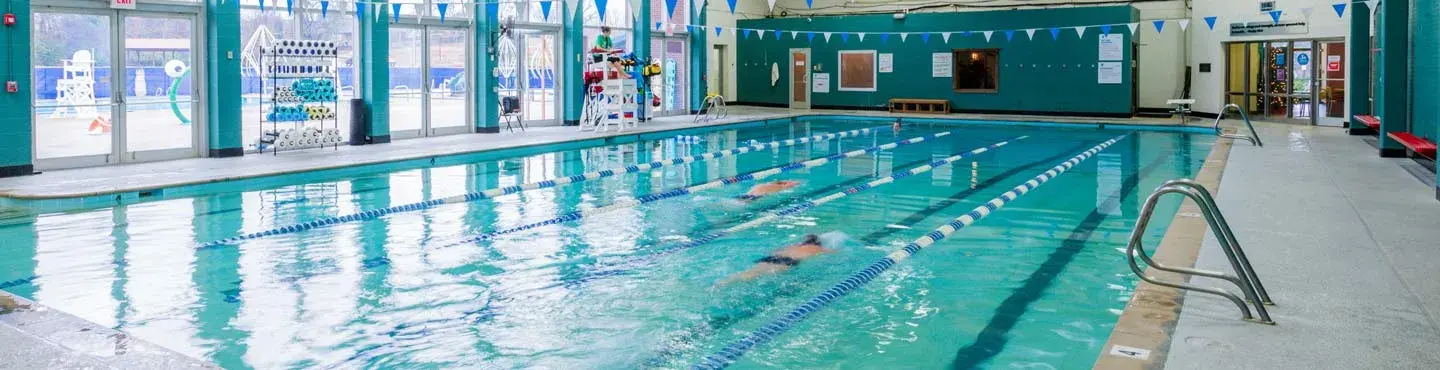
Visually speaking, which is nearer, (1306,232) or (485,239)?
(1306,232)

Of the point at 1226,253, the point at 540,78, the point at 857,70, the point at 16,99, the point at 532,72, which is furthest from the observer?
the point at 857,70

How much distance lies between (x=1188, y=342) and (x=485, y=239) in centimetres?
431

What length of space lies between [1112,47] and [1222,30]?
1863 millimetres

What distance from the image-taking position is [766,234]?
23.5 ft

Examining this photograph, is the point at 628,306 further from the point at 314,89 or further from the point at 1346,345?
the point at 314,89

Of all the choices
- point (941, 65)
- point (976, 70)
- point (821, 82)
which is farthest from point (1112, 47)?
point (821, 82)

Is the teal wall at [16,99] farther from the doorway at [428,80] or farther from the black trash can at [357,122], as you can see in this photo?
the doorway at [428,80]

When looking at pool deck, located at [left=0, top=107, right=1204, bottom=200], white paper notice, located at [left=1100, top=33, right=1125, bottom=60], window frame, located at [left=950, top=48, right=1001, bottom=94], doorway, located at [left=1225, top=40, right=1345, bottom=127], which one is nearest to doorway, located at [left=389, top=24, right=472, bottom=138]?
pool deck, located at [left=0, top=107, right=1204, bottom=200]

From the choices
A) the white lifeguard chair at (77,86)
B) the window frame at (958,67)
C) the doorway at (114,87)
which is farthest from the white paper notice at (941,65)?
the white lifeguard chair at (77,86)

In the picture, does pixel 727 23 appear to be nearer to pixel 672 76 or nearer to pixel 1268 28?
pixel 672 76

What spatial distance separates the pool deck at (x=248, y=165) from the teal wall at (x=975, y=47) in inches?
291

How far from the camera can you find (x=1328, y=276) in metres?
5.10

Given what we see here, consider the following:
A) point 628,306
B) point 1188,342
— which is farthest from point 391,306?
point 1188,342

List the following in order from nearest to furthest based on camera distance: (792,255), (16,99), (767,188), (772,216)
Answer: (792,255)
(772,216)
(767,188)
(16,99)
